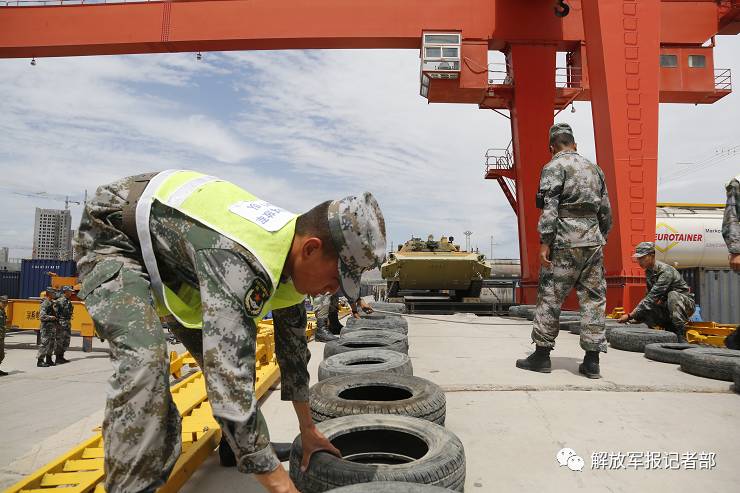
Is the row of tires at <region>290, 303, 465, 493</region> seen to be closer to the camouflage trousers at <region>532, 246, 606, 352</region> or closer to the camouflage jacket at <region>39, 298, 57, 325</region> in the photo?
the camouflage trousers at <region>532, 246, 606, 352</region>

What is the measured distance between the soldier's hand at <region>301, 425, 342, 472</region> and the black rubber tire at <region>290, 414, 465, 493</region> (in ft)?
0.07

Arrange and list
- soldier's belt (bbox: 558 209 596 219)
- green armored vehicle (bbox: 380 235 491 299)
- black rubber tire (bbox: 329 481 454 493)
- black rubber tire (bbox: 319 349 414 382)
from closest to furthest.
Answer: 1. black rubber tire (bbox: 329 481 454 493)
2. black rubber tire (bbox: 319 349 414 382)
3. soldier's belt (bbox: 558 209 596 219)
4. green armored vehicle (bbox: 380 235 491 299)

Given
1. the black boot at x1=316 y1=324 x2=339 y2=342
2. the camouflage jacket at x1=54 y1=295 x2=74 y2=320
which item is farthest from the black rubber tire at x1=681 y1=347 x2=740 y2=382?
the camouflage jacket at x1=54 y1=295 x2=74 y2=320

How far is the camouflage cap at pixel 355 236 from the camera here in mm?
1320

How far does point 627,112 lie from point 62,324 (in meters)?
10.8

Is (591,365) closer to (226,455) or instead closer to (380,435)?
(380,435)


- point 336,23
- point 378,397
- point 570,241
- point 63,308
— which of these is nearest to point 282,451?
point 378,397

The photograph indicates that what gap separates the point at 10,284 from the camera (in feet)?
59.3

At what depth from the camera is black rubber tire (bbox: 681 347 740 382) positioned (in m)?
3.13

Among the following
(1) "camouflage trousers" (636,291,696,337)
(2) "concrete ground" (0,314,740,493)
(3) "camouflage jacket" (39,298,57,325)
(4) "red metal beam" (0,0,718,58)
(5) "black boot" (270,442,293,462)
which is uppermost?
(4) "red metal beam" (0,0,718,58)

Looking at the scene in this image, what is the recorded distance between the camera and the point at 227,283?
4.09ft

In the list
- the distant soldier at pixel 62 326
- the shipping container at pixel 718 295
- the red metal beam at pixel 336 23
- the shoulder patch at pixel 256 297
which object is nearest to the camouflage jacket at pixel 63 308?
the distant soldier at pixel 62 326

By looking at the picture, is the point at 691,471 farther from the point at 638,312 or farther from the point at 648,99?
the point at 648,99

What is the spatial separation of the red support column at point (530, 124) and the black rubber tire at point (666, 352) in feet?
24.2
